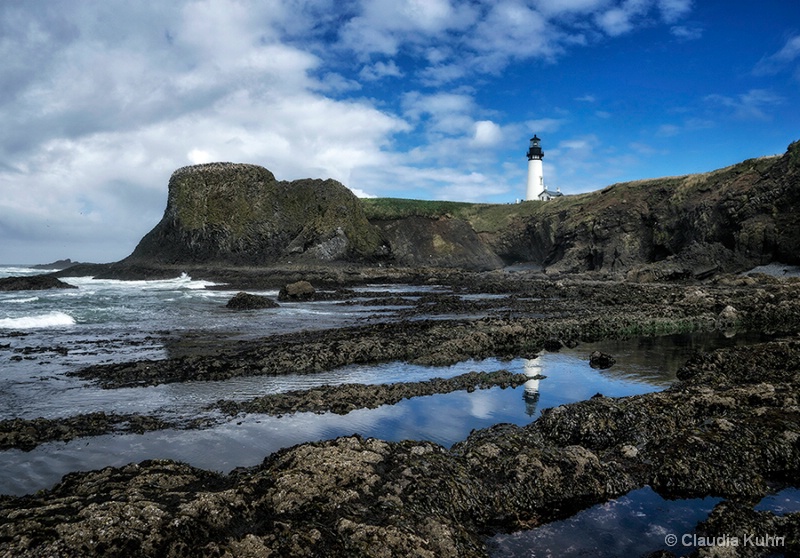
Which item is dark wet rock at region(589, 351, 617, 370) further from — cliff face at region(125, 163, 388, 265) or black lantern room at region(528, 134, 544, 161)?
black lantern room at region(528, 134, 544, 161)

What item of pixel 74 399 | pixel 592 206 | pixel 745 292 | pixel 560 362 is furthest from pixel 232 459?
pixel 592 206

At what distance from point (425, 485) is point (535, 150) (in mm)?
89519

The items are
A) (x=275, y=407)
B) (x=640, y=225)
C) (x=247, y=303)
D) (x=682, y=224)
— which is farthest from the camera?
(x=640, y=225)

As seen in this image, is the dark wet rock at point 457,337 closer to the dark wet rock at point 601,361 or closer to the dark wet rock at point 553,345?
the dark wet rock at point 553,345

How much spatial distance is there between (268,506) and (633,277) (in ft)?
144

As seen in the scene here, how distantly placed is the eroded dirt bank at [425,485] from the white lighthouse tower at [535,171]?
83938mm

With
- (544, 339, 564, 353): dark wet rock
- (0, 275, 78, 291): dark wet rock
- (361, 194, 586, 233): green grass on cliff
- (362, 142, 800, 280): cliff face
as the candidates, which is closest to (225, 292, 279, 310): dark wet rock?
(544, 339, 564, 353): dark wet rock

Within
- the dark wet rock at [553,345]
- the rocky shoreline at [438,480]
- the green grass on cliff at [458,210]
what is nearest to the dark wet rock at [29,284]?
the rocky shoreline at [438,480]

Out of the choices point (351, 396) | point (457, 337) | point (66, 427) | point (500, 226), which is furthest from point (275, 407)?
point (500, 226)

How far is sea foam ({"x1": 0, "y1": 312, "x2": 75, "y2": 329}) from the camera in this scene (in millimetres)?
21781

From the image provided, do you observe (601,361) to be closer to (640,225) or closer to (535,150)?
(640,225)

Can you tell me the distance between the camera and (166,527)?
4.14m

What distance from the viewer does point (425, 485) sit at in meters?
5.39

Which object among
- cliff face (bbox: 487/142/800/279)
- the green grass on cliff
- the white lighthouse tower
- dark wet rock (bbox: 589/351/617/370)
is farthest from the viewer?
the white lighthouse tower
